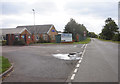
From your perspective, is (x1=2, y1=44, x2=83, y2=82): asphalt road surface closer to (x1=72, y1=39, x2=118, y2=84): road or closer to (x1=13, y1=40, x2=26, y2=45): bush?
(x1=72, y1=39, x2=118, y2=84): road

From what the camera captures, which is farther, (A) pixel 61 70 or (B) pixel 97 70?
(A) pixel 61 70

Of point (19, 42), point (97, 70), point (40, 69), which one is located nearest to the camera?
point (97, 70)

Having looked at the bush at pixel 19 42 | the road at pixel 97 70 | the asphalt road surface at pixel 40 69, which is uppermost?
the bush at pixel 19 42

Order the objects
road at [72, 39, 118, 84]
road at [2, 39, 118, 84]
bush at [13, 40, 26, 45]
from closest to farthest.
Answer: road at [72, 39, 118, 84] < road at [2, 39, 118, 84] < bush at [13, 40, 26, 45]

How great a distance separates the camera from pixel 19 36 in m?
30.3

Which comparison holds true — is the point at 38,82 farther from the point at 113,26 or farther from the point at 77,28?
the point at 113,26

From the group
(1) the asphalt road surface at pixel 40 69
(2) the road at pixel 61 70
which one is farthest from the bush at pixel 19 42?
(2) the road at pixel 61 70

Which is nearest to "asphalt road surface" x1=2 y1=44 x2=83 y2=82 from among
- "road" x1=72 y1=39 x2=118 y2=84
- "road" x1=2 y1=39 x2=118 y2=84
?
"road" x1=2 y1=39 x2=118 y2=84

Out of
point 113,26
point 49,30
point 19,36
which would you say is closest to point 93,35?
point 113,26

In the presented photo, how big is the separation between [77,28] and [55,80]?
51.5 m

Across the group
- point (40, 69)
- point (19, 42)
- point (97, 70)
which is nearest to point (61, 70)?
point (40, 69)

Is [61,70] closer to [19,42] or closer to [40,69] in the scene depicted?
[40,69]

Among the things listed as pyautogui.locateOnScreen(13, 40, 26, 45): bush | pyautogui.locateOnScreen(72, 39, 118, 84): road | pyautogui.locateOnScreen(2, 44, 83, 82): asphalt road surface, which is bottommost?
pyautogui.locateOnScreen(2, 44, 83, 82): asphalt road surface

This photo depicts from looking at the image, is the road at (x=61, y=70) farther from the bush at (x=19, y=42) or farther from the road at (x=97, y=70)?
the bush at (x=19, y=42)
